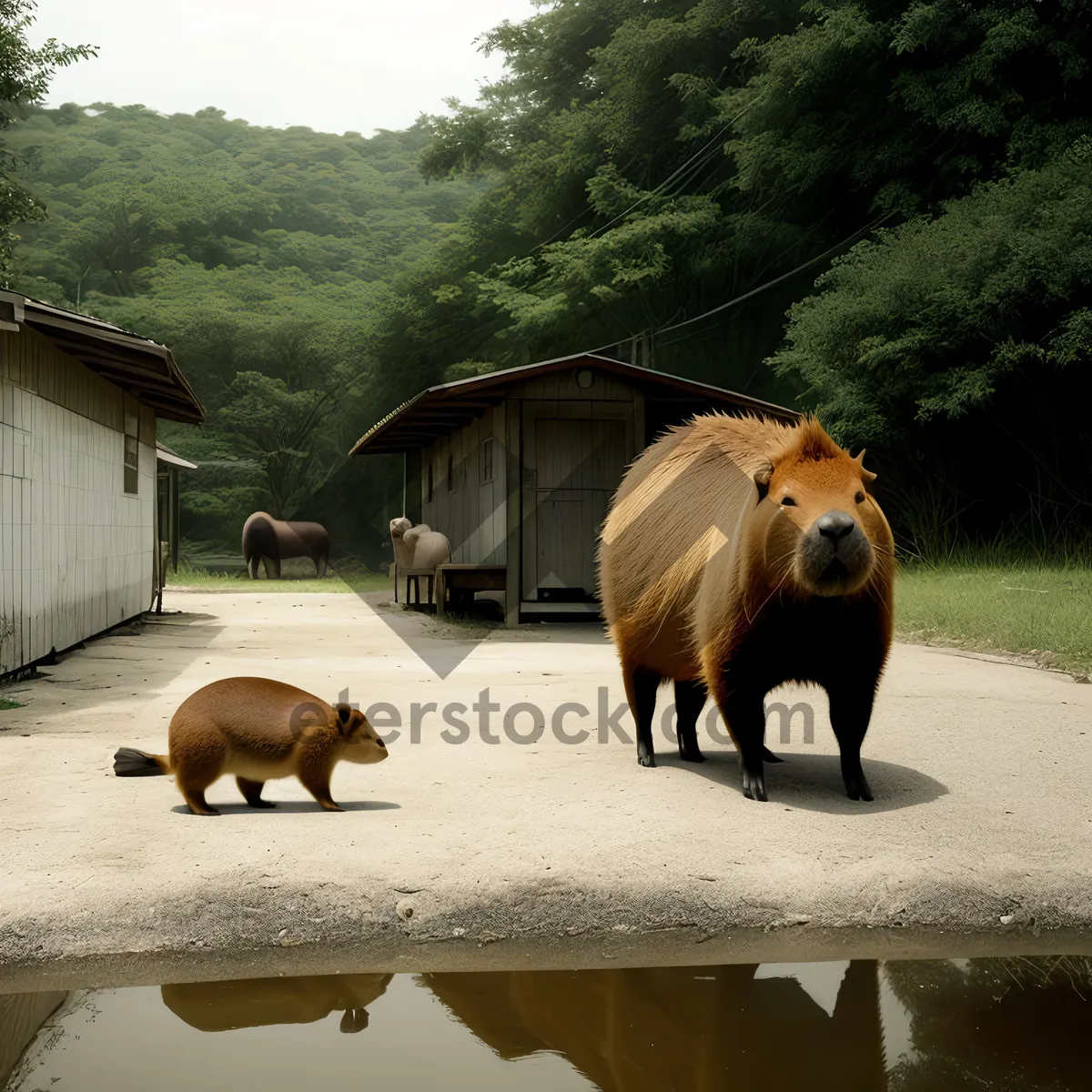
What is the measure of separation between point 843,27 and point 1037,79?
3.32 m

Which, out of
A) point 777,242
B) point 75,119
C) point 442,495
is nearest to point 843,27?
point 777,242

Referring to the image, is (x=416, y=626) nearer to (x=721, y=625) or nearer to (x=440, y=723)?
(x=440, y=723)

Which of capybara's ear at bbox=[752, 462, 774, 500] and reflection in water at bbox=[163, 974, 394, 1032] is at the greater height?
capybara's ear at bbox=[752, 462, 774, 500]

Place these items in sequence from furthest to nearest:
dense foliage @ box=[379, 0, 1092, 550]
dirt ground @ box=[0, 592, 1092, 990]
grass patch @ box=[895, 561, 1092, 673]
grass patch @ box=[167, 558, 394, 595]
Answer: grass patch @ box=[167, 558, 394, 595] → dense foliage @ box=[379, 0, 1092, 550] → grass patch @ box=[895, 561, 1092, 673] → dirt ground @ box=[0, 592, 1092, 990]

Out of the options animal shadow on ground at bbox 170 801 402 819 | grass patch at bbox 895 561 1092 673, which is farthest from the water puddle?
grass patch at bbox 895 561 1092 673

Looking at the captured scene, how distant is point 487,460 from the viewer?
591 inches

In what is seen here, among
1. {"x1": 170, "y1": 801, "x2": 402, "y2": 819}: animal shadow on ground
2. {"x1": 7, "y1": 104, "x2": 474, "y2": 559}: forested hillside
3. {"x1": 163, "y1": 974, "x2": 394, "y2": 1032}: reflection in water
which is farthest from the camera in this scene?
{"x1": 7, "y1": 104, "x2": 474, "y2": 559}: forested hillside

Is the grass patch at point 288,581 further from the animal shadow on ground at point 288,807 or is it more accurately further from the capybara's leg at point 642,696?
the animal shadow on ground at point 288,807

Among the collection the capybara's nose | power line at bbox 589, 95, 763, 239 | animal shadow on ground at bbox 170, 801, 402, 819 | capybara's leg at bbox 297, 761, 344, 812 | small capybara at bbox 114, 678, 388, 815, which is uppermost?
power line at bbox 589, 95, 763, 239

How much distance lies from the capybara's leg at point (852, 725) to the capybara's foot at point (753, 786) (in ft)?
1.16

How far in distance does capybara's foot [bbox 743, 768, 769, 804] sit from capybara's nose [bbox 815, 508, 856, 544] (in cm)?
Result: 115

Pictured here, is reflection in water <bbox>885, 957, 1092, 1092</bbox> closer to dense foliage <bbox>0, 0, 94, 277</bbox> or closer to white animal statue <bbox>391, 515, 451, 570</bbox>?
white animal statue <bbox>391, 515, 451, 570</bbox>

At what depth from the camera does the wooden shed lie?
516 inches

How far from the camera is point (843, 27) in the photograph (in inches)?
764
